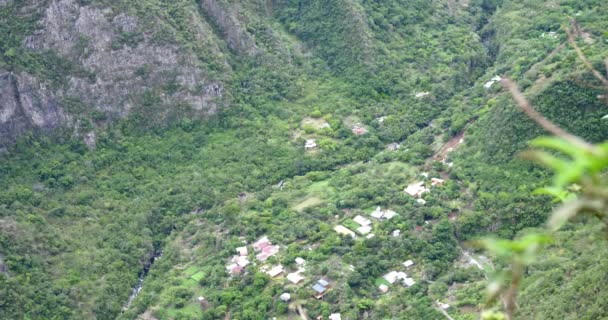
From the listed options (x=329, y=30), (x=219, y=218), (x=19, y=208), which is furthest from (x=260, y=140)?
(x=19, y=208)

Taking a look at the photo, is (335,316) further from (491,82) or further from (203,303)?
(491,82)

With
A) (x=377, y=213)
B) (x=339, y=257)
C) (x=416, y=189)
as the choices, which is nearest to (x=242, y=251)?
(x=339, y=257)

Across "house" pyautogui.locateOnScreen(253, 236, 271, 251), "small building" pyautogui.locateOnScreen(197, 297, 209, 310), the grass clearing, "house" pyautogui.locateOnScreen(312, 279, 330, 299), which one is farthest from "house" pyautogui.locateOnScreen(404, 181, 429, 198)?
"small building" pyautogui.locateOnScreen(197, 297, 209, 310)

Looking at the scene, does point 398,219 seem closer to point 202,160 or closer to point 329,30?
point 202,160

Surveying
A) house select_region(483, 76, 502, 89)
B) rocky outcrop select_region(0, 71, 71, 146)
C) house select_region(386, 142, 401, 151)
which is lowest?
house select_region(386, 142, 401, 151)

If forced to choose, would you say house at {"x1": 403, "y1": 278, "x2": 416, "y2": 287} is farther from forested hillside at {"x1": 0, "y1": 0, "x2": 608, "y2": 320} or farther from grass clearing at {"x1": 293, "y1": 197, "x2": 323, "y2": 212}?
grass clearing at {"x1": 293, "y1": 197, "x2": 323, "y2": 212}
